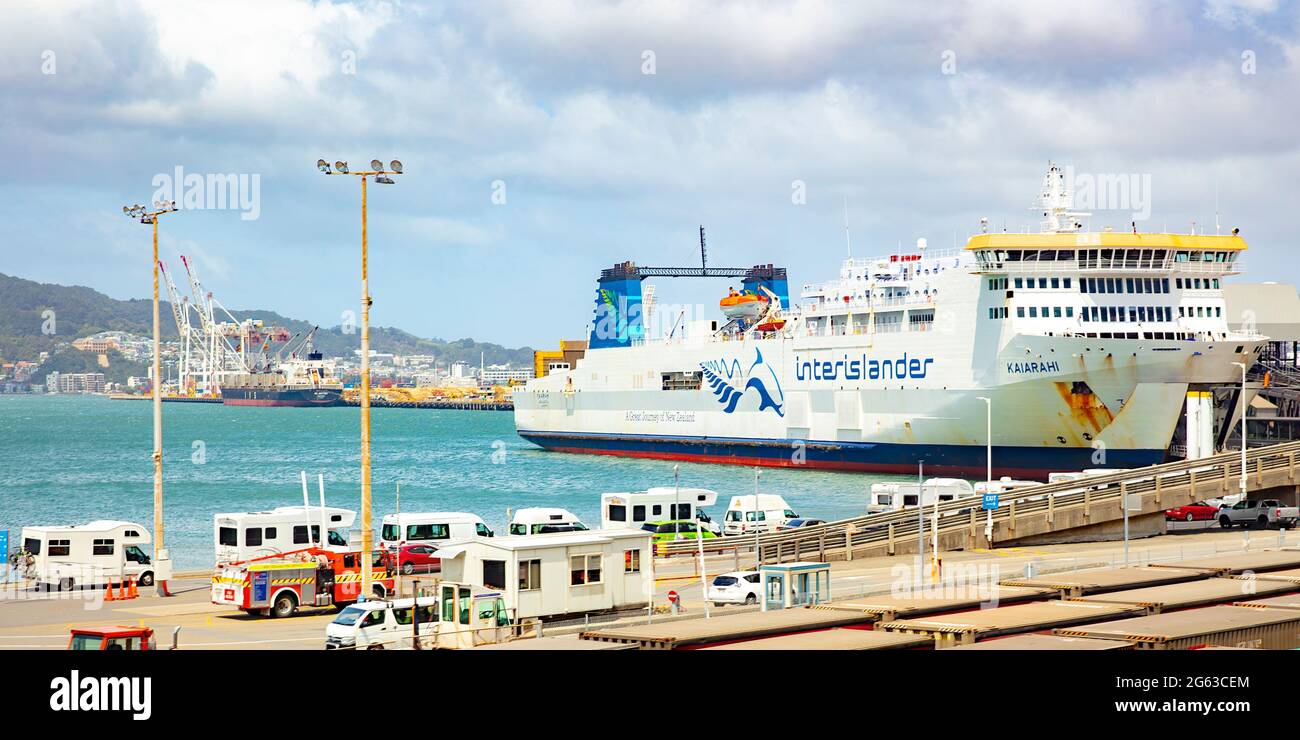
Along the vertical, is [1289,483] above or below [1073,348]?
below

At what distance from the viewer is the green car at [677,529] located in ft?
143

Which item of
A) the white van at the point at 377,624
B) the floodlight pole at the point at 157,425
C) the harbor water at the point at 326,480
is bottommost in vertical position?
the harbor water at the point at 326,480

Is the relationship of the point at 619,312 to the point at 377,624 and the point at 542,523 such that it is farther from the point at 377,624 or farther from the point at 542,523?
the point at 377,624

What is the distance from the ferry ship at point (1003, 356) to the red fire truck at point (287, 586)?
33.5m

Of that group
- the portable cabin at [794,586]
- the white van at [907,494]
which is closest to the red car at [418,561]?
the portable cabin at [794,586]

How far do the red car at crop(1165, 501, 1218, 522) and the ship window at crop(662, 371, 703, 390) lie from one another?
47.9 metres

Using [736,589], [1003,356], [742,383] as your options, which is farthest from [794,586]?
[742,383]

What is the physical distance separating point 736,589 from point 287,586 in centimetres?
906

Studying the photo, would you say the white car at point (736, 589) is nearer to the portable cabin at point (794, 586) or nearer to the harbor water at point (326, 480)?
the portable cabin at point (794, 586)

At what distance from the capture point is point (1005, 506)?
40.0 metres
